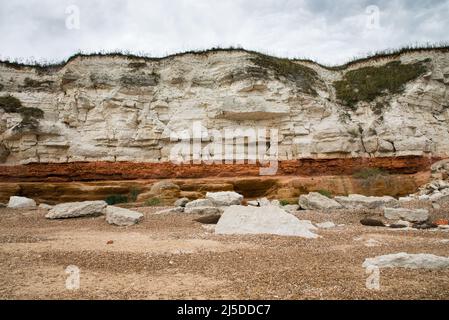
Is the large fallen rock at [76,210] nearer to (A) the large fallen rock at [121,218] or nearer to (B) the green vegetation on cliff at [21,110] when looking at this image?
(A) the large fallen rock at [121,218]

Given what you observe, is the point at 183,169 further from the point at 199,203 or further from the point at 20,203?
the point at 20,203

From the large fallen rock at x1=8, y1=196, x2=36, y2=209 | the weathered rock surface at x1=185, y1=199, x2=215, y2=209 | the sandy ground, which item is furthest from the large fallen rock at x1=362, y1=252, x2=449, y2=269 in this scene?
the large fallen rock at x1=8, y1=196, x2=36, y2=209

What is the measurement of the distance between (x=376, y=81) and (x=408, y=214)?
1670 centimetres

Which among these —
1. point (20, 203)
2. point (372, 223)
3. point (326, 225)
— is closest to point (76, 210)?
point (20, 203)

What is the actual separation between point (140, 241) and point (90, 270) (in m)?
2.45

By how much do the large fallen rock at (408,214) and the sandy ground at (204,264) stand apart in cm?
159

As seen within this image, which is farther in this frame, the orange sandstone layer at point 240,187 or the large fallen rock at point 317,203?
the orange sandstone layer at point 240,187

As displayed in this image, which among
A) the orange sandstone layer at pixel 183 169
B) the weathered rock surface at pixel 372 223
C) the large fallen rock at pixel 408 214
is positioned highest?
the orange sandstone layer at pixel 183 169

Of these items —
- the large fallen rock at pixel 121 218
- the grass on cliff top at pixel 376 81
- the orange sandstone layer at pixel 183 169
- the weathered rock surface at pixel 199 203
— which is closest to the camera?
the large fallen rock at pixel 121 218

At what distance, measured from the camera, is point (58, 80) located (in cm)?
2353

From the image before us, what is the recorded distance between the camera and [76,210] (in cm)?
1163

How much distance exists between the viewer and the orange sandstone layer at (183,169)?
68.1 feet

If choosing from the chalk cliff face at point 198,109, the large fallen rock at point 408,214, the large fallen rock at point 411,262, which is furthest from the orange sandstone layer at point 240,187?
the large fallen rock at point 411,262

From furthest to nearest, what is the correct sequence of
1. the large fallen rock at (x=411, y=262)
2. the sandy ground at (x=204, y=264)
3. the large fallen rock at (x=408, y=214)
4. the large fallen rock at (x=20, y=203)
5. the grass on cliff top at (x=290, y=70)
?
1. the grass on cliff top at (x=290, y=70)
2. the large fallen rock at (x=20, y=203)
3. the large fallen rock at (x=408, y=214)
4. the large fallen rock at (x=411, y=262)
5. the sandy ground at (x=204, y=264)
